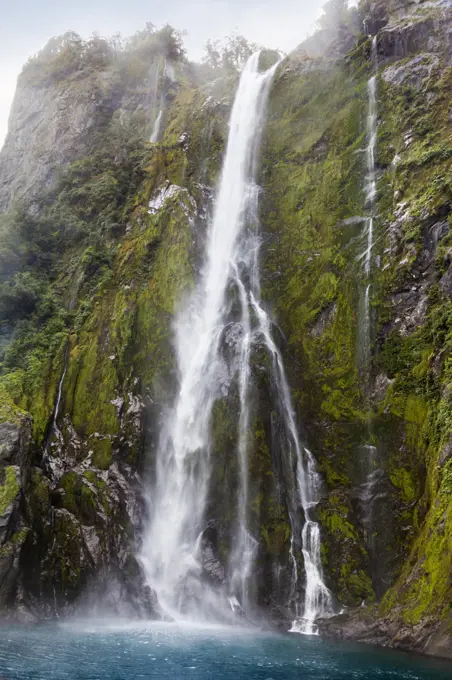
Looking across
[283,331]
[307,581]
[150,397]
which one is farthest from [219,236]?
[307,581]

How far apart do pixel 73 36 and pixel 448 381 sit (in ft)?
141

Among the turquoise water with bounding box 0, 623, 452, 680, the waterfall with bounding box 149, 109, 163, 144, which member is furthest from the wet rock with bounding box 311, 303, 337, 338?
the waterfall with bounding box 149, 109, 163, 144

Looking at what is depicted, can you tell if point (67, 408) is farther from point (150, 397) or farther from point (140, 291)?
point (140, 291)

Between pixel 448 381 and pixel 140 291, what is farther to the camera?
pixel 140 291

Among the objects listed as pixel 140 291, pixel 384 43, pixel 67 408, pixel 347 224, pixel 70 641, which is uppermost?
pixel 384 43

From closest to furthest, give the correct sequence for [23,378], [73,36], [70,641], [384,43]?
[70,641], [23,378], [384,43], [73,36]

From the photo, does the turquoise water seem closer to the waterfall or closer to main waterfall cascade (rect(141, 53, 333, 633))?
main waterfall cascade (rect(141, 53, 333, 633))

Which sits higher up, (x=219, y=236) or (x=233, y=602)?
(x=219, y=236)

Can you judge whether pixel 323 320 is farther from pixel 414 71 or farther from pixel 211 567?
pixel 414 71

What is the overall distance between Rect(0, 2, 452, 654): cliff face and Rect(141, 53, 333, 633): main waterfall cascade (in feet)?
1.41

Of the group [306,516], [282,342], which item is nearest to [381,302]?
[282,342]

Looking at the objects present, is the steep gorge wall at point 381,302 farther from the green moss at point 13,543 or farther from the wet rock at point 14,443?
the wet rock at point 14,443

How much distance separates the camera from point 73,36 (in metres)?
43.4

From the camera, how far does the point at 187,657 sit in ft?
38.0
